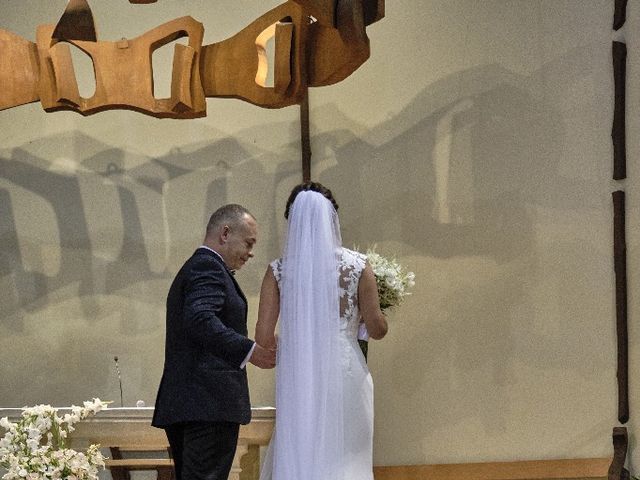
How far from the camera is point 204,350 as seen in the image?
4.17m

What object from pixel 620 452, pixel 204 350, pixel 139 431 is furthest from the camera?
pixel 620 452

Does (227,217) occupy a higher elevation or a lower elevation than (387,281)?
higher

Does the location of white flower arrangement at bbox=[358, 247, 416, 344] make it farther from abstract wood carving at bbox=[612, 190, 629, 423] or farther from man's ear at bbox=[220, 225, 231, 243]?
abstract wood carving at bbox=[612, 190, 629, 423]

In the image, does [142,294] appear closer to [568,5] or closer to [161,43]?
[161,43]

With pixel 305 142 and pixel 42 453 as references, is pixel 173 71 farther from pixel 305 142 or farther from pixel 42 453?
pixel 42 453

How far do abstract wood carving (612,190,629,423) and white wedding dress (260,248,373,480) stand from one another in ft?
7.13

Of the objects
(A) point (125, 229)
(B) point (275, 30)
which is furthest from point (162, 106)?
(A) point (125, 229)

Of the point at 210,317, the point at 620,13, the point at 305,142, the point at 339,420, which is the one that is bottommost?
the point at 339,420

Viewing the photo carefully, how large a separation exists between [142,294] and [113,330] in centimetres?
26

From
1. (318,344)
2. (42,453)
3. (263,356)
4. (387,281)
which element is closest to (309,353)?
(318,344)

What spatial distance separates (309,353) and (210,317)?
45 cm

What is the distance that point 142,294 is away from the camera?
6.30 meters

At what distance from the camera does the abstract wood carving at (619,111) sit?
6.18 metres

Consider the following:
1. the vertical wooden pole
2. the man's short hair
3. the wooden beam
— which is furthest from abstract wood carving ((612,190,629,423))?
the man's short hair
